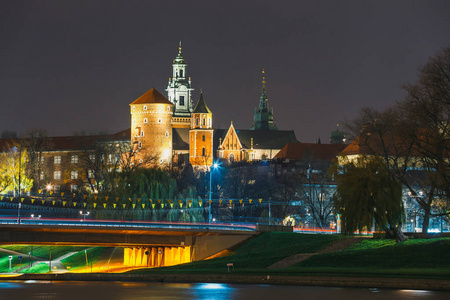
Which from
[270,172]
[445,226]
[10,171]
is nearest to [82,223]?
[445,226]

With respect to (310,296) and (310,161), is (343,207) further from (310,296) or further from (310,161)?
(310,161)

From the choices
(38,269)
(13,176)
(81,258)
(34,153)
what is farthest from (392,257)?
(34,153)

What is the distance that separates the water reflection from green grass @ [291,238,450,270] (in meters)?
10.3

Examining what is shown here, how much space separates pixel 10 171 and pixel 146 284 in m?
104

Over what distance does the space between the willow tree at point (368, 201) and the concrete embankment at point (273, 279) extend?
49.1 feet

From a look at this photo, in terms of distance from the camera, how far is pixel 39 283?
64.8 m

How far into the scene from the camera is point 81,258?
109125 millimetres

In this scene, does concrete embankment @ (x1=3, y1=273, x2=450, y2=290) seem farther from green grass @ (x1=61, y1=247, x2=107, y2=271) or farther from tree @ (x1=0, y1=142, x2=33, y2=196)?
tree @ (x1=0, y1=142, x2=33, y2=196)

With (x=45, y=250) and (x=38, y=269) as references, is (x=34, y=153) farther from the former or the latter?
(x=38, y=269)

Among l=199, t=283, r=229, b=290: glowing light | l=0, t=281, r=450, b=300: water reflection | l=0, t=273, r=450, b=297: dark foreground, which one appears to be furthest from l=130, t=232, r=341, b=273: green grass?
l=0, t=281, r=450, b=300: water reflection

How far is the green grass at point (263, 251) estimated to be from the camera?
71.9 meters

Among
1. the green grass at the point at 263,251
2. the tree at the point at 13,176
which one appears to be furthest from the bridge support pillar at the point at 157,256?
the tree at the point at 13,176

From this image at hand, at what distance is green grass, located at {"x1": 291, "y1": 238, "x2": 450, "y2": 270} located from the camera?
6397 cm

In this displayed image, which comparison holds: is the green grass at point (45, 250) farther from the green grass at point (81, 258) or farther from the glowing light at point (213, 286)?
the glowing light at point (213, 286)
